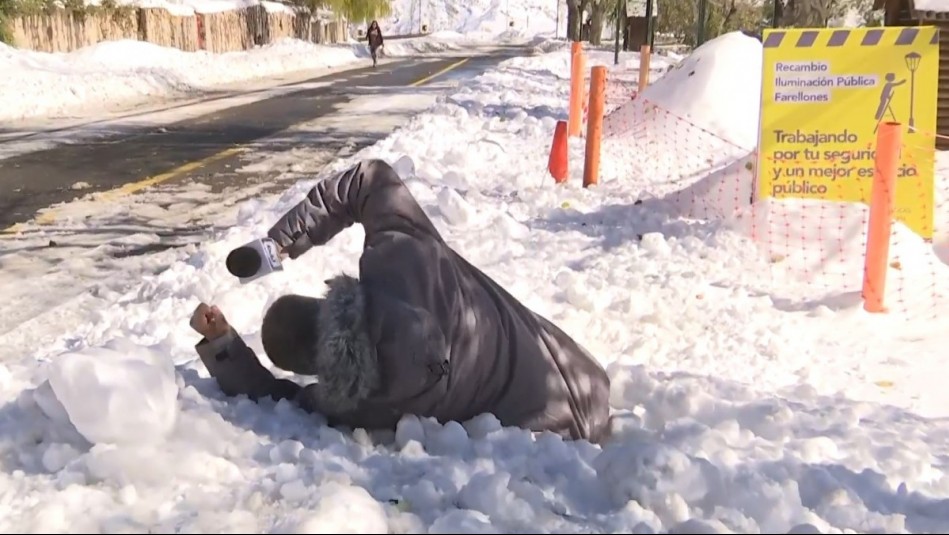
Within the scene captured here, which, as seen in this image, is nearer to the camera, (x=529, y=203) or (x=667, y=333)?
(x=667, y=333)

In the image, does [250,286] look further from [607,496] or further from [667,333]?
[607,496]

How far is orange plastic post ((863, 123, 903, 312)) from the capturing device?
5.49 meters

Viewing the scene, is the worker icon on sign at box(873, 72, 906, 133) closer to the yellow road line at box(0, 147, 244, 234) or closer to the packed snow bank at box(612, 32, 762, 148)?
the packed snow bank at box(612, 32, 762, 148)

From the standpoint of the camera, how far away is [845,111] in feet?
22.2

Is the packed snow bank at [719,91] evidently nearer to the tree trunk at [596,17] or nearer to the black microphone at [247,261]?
the black microphone at [247,261]

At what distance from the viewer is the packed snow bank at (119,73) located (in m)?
16.9

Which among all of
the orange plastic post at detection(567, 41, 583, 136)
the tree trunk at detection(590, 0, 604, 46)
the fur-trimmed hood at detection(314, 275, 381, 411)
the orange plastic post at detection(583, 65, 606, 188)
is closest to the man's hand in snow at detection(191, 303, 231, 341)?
the fur-trimmed hood at detection(314, 275, 381, 411)

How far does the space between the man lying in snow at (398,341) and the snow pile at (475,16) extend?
343ft

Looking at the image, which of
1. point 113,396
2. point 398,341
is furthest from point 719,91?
point 113,396

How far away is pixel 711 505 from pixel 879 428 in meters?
1.76

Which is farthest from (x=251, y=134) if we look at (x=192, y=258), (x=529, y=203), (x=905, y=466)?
(x=905, y=466)

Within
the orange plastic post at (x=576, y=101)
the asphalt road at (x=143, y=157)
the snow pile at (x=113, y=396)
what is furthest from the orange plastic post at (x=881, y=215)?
the orange plastic post at (x=576, y=101)

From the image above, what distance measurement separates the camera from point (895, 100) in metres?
6.72

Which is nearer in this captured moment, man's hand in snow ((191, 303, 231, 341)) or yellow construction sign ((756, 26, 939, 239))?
man's hand in snow ((191, 303, 231, 341))
